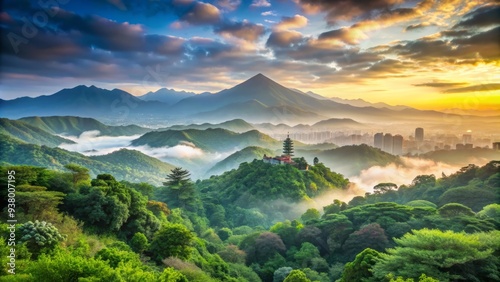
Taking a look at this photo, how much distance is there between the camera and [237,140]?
11119 cm

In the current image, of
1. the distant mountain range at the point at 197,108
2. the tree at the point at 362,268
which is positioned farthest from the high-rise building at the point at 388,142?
the tree at the point at 362,268

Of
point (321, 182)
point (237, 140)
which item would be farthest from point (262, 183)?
point (237, 140)

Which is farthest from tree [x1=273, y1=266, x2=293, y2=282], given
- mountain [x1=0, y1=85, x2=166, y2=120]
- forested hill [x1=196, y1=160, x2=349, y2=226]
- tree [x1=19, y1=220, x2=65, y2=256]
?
mountain [x1=0, y1=85, x2=166, y2=120]

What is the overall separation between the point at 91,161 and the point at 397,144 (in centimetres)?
7061

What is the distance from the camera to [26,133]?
265ft

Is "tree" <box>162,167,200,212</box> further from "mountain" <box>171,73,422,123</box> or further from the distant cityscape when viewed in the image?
"mountain" <box>171,73,422,123</box>

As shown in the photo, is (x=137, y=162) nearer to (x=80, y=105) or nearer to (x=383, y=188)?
(x=383, y=188)

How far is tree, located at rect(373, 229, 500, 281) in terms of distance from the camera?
8277 mm

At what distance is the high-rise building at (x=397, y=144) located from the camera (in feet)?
249

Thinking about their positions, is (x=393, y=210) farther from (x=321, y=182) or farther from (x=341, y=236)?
(x=321, y=182)

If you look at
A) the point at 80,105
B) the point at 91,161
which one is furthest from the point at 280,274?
the point at 80,105

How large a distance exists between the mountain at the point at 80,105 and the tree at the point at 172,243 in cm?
13137

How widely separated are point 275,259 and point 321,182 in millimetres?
22833

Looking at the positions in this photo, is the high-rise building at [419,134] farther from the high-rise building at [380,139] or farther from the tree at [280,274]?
the tree at [280,274]
